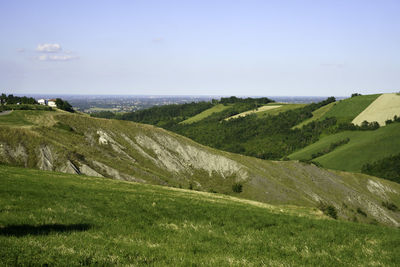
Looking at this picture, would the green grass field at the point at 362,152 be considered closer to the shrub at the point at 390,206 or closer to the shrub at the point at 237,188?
the shrub at the point at 390,206

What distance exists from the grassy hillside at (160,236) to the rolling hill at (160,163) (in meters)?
42.0

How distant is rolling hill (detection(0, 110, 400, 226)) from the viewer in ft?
209

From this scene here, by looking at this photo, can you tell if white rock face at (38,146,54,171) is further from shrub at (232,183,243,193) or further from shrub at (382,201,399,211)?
shrub at (382,201,399,211)

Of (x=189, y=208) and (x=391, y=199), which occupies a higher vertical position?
(x=189, y=208)

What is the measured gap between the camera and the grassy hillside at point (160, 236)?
11.3m

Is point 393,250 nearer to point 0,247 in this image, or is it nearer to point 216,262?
point 216,262

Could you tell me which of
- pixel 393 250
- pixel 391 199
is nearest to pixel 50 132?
pixel 393 250

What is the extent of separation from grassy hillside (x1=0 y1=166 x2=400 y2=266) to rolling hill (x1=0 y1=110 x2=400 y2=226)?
42.0 m

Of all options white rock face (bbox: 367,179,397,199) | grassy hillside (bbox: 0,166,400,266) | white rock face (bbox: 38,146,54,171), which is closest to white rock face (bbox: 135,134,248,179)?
white rock face (bbox: 38,146,54,171)

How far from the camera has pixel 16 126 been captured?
223 ft

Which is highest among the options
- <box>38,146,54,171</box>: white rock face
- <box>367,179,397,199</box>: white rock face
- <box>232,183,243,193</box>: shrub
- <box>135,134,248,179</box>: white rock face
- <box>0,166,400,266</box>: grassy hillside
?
<box>0,166,400,266</box>: grassy hillside

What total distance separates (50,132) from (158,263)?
69.5 meters

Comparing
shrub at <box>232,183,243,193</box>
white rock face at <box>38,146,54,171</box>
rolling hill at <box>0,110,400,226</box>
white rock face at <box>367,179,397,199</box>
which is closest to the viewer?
white rock face at <box>38,146,54,171</box>

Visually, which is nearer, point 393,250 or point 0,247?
point 0,247
